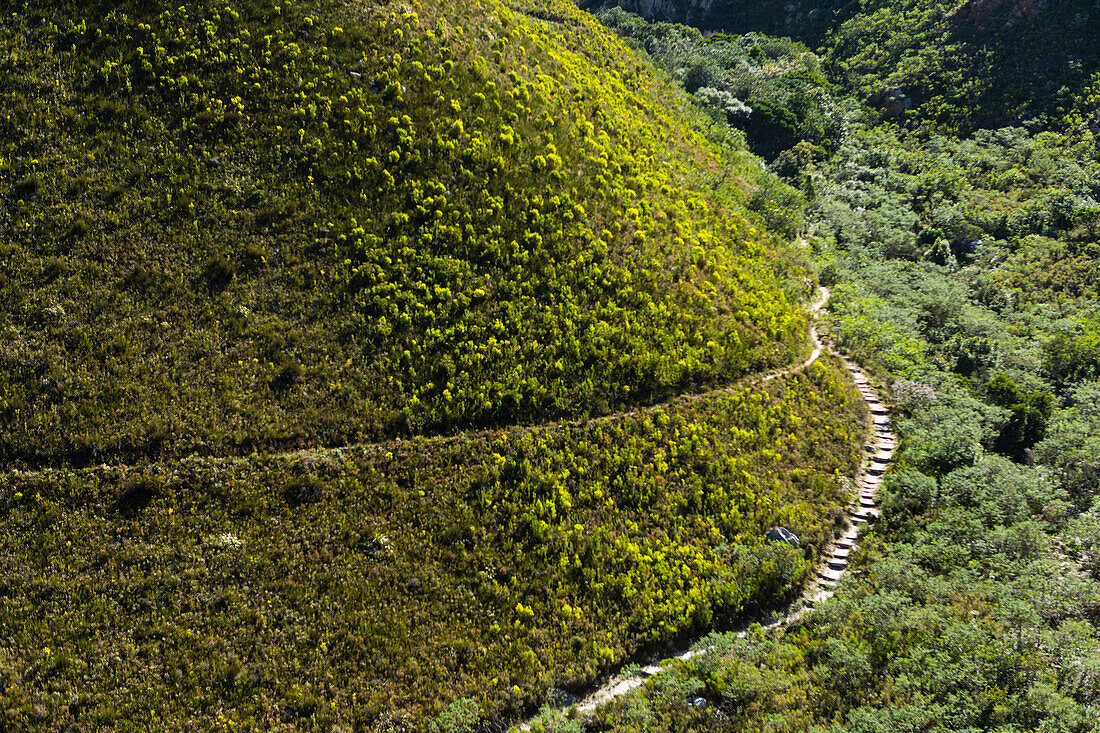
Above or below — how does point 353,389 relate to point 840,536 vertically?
above

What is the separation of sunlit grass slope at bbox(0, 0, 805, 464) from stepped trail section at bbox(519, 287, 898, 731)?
444cm

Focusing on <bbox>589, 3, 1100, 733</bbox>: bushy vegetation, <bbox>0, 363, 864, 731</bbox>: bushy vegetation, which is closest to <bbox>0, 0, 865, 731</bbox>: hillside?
<bbox>0, 363, 864, 731</bbox>: bushy vegetation

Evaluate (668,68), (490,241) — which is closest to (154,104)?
(490,241)

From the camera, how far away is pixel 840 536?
25.0 metres

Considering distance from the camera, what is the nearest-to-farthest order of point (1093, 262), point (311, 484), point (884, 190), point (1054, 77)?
1. point (311, 484)
2. point (1093, 262)
3. point (884, 190)
4. point (1054, 77)

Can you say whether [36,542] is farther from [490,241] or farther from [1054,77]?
[1054,77]

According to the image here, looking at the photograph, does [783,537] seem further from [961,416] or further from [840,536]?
[961,416]

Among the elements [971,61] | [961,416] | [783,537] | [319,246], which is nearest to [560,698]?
[783,537]

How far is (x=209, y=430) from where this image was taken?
20984 millimetres

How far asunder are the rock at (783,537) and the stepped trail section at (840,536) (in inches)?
53.9

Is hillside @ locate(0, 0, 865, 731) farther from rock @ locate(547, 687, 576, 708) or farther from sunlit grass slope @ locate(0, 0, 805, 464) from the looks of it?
rock @ locate(547, 687, 576, 708)

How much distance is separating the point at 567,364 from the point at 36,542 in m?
19.1

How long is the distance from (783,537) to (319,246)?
22856 mm

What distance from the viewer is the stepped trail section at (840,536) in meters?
19.2
